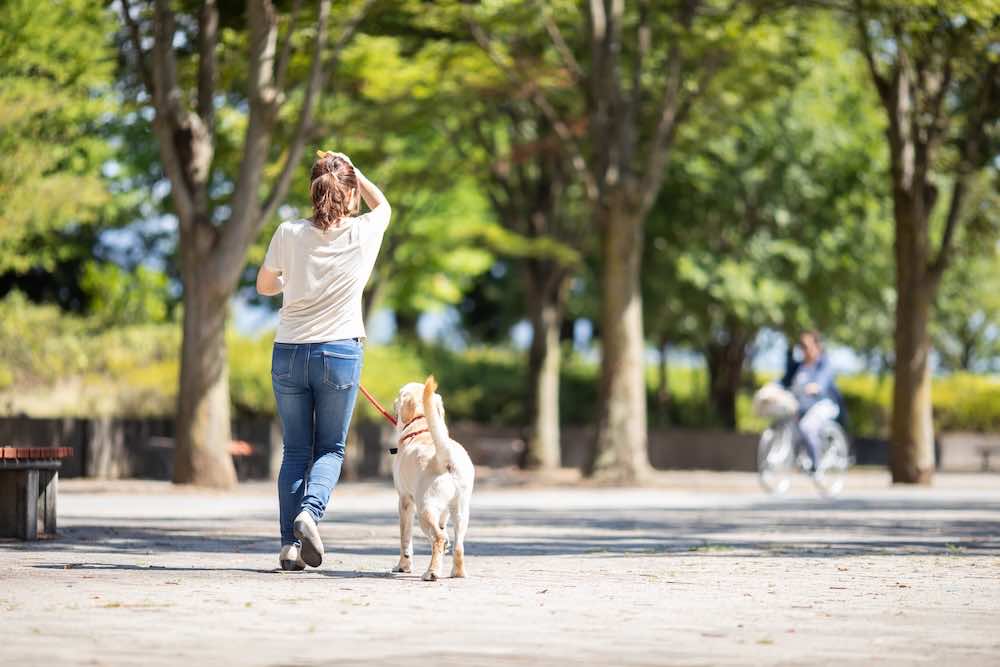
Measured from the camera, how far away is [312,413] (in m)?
9.14

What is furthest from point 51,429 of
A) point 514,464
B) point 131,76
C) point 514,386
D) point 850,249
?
point 850,249

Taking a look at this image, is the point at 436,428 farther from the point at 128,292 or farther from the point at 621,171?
the point at 128,292

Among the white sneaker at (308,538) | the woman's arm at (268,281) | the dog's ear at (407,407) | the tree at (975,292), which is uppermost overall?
the tree at (975,292)

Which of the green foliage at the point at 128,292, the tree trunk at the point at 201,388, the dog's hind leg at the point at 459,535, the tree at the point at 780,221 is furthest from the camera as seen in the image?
the green foliage at the point at 128,292

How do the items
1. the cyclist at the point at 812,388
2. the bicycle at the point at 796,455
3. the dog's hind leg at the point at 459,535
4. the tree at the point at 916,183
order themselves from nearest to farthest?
the dog's hind leg at the point at 459,535
the cyclist at the point at 812,388
the bicycle at the point at 796,455
the tree at the point at 916,183

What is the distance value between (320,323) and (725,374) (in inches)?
1367

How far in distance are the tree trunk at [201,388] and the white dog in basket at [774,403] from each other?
677 cm

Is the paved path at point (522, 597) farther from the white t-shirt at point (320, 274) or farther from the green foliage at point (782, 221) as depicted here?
the green foliage at point (782, 221)

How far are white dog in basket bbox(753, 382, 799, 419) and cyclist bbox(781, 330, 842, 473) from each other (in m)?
0.19

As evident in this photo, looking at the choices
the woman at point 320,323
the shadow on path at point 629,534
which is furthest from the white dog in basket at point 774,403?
the woman at point 320,323

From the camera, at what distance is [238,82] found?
26.0 metres

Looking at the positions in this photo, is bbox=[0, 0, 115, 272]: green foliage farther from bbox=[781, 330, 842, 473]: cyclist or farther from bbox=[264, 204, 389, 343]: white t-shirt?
bbox=[264, 204, 389, 343]: white t-shirt

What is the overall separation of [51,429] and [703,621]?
2177 centimetres

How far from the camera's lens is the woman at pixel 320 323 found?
896 centimetres
